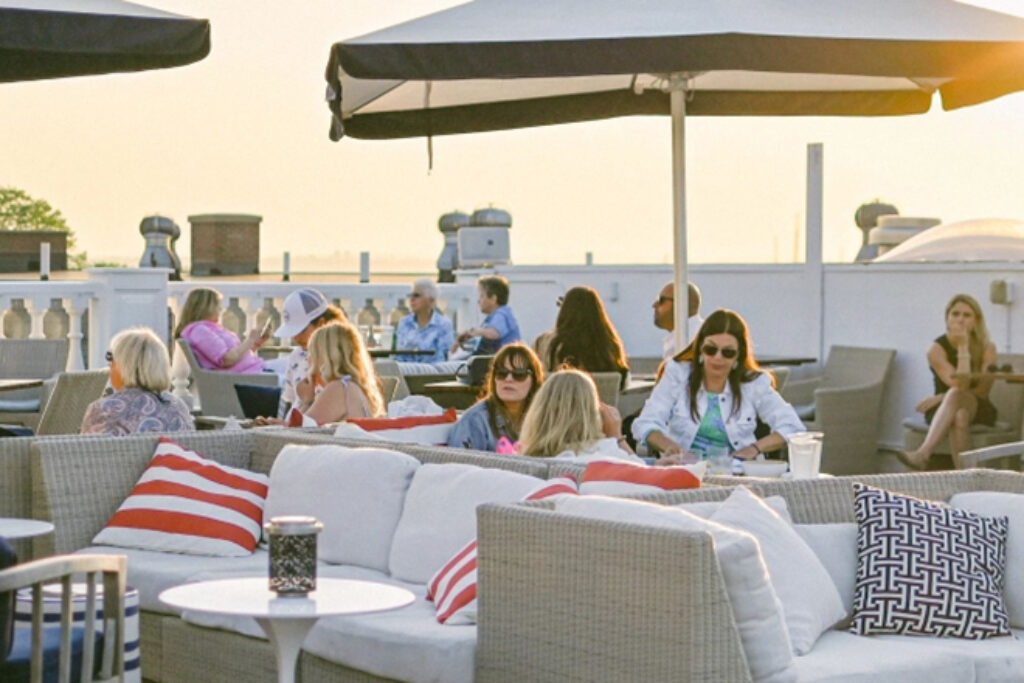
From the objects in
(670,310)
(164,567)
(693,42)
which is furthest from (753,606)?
(670,310)

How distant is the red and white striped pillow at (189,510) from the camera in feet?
19.1

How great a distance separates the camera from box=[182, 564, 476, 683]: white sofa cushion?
4.23 meters

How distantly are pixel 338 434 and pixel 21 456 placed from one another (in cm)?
106

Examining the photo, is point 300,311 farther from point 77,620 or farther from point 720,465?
point 77,620

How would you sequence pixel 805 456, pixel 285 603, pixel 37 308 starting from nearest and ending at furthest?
1. pixel 285 603
2. pixel 805 456
3. pixel 37 308

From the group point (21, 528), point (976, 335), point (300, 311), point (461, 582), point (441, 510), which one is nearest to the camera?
point (461, 582)

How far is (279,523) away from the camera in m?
3.61

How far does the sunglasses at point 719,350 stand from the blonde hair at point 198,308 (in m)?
4.19

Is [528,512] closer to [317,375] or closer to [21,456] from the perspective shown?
[21,456]

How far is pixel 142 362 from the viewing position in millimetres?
6660

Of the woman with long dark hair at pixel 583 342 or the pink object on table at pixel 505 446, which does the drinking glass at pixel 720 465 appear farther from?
the woman with long dark hair at pixel 583 342

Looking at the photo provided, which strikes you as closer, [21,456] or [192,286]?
[21,456]

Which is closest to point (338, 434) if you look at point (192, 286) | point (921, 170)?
point (192, 286)

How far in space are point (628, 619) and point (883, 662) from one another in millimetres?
745
